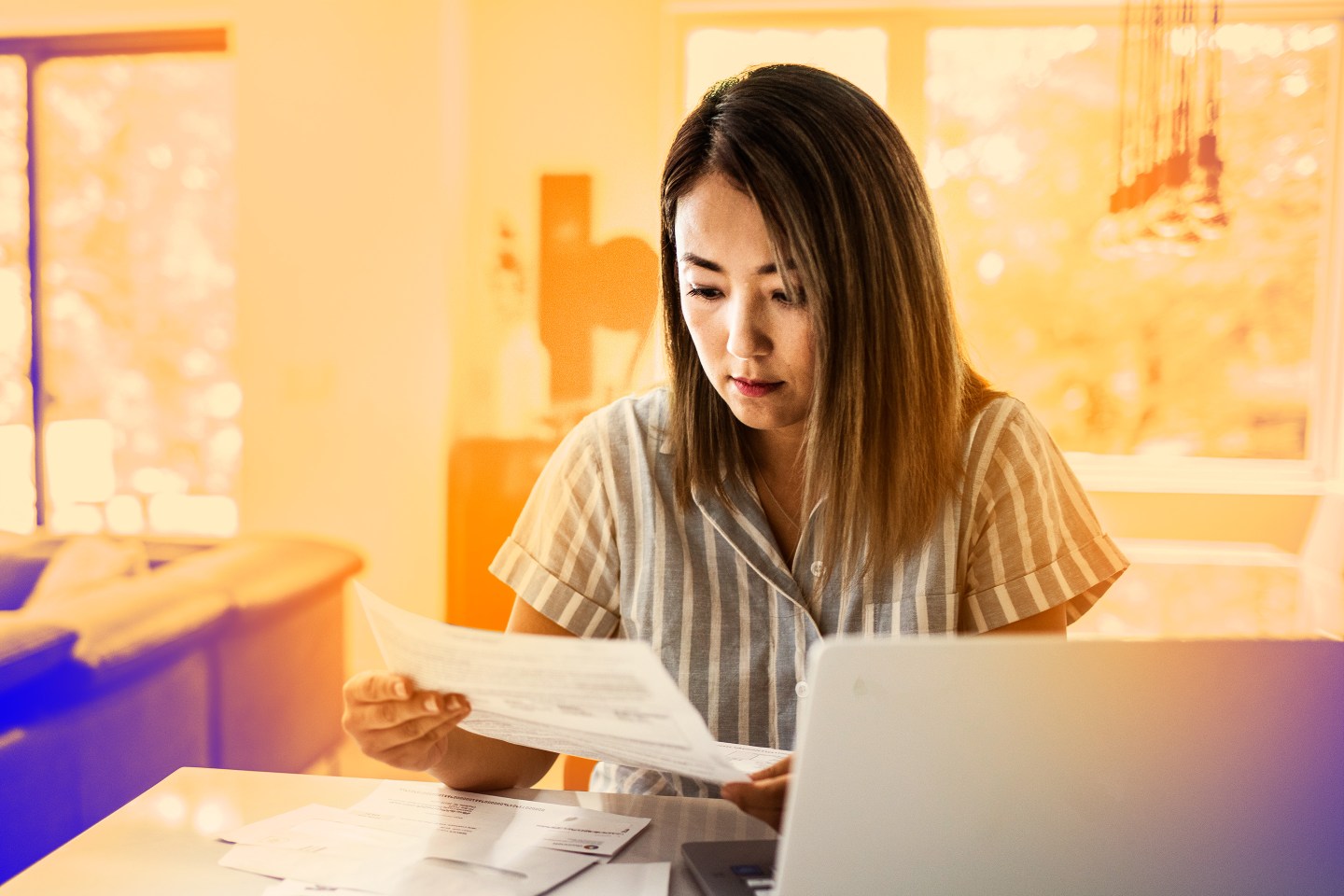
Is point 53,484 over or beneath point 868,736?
beneath

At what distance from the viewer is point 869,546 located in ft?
3.46

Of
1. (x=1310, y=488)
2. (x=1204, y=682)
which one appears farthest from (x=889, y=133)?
→ (x=1310, y=488)

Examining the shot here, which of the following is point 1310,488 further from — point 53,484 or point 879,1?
point 53,484

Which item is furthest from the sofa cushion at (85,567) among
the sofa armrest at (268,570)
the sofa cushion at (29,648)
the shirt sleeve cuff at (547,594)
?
the shirt sleeve cuff at (547,594)

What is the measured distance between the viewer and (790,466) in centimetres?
116

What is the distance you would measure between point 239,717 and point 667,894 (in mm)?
2067

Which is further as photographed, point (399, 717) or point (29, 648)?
point (29, 648)

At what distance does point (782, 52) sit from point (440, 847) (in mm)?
3314

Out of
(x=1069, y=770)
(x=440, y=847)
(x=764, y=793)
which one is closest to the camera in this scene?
(x=1069, y=770)

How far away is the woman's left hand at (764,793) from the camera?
664 millimetres

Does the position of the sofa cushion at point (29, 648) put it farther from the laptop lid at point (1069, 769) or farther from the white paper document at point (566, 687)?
the laptop lid at point (1069, 769)

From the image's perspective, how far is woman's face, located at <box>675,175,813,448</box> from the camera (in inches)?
38.2

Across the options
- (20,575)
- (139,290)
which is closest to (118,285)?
(139,290)

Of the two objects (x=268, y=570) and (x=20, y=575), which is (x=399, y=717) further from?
(x=20, y=575)
